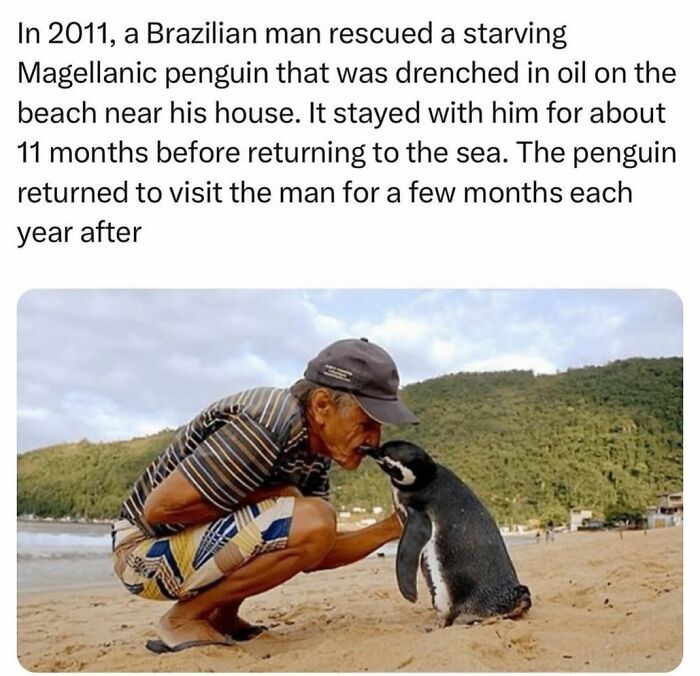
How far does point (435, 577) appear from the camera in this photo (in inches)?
127

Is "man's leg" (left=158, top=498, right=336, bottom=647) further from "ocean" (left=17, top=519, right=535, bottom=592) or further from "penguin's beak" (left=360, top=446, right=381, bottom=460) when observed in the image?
"ocean" (left=17, top=519, right=535, bottom=592)

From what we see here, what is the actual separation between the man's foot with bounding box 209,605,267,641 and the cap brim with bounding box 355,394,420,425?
28.4 inches

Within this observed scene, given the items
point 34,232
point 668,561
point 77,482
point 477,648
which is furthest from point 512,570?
point 34,232

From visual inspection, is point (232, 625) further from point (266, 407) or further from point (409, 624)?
point (266, 407)

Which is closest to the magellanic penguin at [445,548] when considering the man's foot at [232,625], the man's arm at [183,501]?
the man's arm at [183,501]

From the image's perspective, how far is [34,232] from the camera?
11.2 ft

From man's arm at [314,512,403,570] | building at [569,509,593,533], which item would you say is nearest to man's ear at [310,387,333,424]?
man's arm at [314,512,403,570]

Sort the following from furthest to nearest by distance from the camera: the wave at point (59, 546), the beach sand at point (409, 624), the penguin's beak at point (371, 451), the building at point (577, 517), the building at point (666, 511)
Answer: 1. the building at point (577, 517)
2. the building at point (666, 511)
3. the wave at point (59, 546)
4. the penguin's beak at point (371, 451)
5. the beach sand at point (409, 624)

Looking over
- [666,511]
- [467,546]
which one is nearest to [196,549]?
[467,546]

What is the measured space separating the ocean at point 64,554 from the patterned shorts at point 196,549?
164 millimetres

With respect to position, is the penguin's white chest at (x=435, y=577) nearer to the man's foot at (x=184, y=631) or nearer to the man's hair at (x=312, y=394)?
the man's hair at (x=312, y=394)

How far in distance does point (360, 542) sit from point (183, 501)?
21.7 inches

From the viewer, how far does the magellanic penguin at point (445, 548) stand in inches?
126

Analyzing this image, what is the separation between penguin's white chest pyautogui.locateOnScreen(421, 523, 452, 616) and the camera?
3.21 meters
